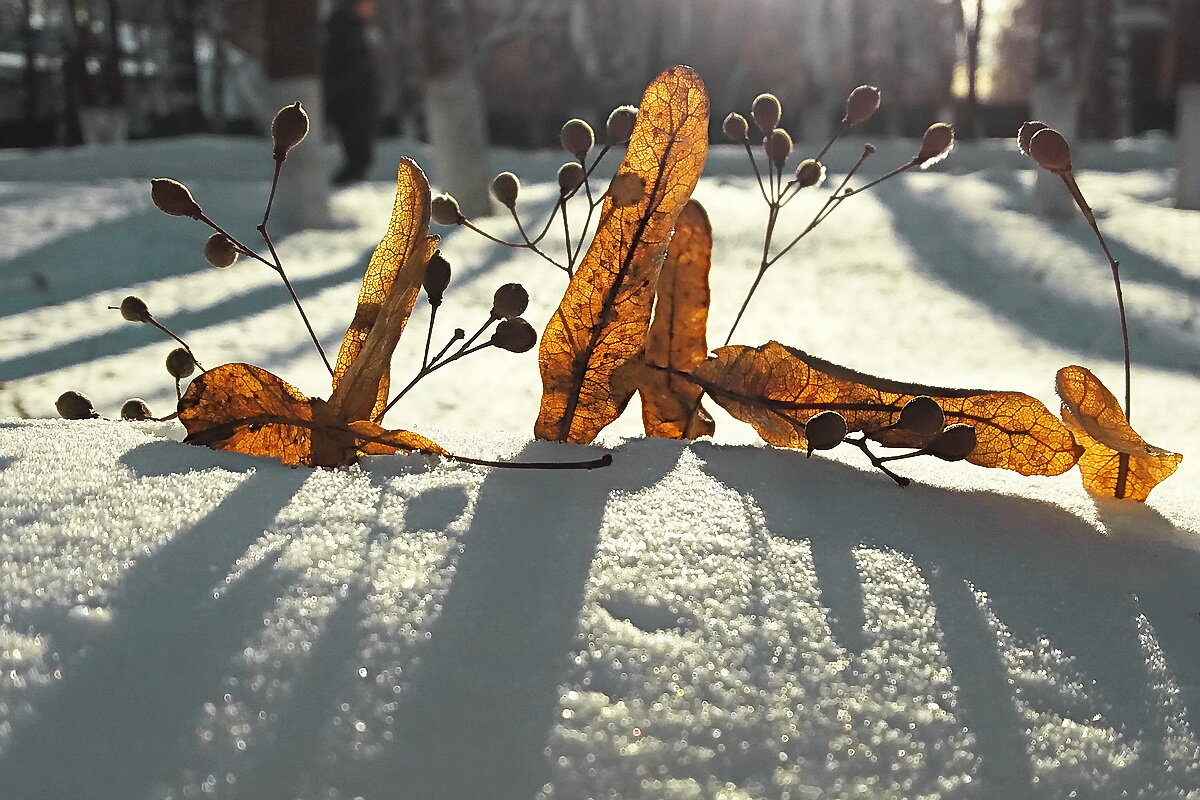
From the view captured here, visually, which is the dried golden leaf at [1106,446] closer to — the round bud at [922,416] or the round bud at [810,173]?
the round bud at [922,416]

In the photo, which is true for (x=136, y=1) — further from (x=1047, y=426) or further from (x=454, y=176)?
(x=1047, y=426)

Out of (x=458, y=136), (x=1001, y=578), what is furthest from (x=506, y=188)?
(x=458, y=136)

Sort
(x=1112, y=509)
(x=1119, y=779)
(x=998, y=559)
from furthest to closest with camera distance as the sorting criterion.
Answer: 1. (x=1112, y=509)
2. (x=998, y=559)
3. (x=1119, y=779)

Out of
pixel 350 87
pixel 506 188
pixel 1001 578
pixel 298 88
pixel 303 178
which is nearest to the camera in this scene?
pixel 1001 578

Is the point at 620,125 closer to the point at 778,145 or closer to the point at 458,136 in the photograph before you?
the point at 778,145

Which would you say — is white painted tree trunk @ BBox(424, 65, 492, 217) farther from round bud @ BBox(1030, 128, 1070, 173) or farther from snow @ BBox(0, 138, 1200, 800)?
round bud @ BBox(1030, 128, 1070, 173)

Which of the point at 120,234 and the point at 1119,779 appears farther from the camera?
the point at 120,234

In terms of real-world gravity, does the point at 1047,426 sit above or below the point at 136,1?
below

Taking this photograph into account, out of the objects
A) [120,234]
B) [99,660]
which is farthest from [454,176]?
[99,660]
